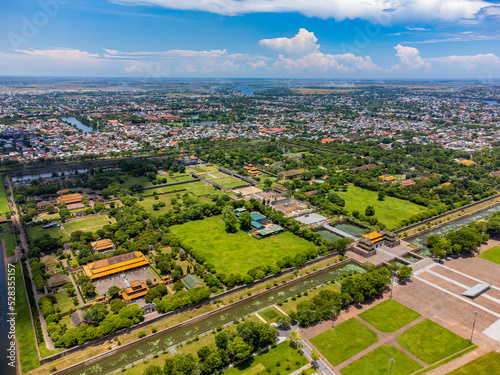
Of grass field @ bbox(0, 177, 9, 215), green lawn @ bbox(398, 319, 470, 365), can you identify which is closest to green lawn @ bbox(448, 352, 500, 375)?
green lawn @ bbox(398, 319, 470, 365)

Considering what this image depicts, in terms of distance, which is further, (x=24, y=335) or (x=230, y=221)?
(x=230, y=221)

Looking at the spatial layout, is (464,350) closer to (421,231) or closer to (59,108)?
(421,231)

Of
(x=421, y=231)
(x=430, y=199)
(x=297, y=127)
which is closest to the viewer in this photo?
(x=421, y=231)

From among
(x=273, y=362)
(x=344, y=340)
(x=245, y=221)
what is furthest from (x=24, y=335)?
(x=245, y=221)

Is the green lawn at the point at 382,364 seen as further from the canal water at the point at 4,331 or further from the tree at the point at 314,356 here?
the canal water at the point at 4,331

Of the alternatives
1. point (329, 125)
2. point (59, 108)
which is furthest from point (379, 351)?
point (59, 108)

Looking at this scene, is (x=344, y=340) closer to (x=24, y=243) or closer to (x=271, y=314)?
(x=271, y=314)

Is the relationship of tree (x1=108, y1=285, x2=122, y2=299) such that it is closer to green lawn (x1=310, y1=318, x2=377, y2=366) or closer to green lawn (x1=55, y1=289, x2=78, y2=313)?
green lawn (x1=55, y1=289, x2=78, y2=313)
